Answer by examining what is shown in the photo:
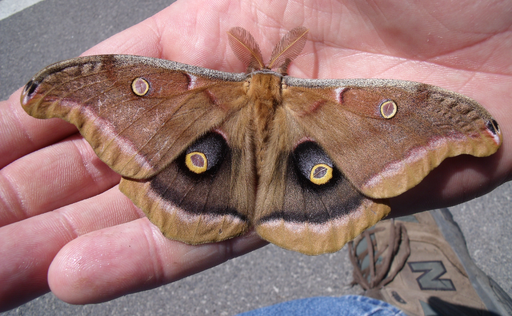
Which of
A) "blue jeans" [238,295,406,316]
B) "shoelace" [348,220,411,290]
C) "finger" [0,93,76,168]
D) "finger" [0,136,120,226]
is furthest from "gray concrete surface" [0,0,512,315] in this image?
"finger" [0,93,76,168]

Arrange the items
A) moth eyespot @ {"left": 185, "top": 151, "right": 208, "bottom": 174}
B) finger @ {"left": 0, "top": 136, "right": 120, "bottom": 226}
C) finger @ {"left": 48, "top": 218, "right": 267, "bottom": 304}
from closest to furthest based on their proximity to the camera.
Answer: moth eyespot @ {"left": 185, "top": 151, "right": 208, "bottom": 174} → finger @ {"left": 48, "top": 218, "right": 267, "bottom": 304} → finger @ {"left": 0, "top": 136, "right": 120, "bottom": 226}

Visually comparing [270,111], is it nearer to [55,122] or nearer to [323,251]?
[323,251]

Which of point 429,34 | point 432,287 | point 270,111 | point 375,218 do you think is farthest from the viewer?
point 432,287

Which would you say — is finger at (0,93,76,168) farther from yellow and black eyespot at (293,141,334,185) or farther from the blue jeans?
the blue jeans

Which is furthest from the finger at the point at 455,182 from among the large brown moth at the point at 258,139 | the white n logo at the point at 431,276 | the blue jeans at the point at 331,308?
the white n logo at the point at 431,276

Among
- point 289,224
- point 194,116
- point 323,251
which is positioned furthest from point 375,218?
point 194,116
